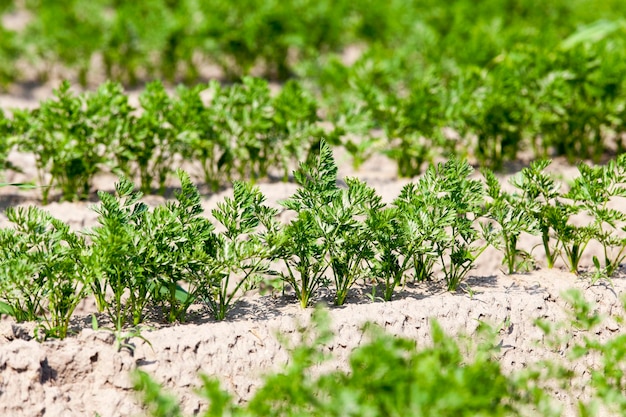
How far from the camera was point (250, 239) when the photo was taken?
4078mm

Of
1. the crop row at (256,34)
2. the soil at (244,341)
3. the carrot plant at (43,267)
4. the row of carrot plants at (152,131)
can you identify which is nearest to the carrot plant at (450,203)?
the soil at (244,341)

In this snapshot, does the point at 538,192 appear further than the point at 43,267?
Yes

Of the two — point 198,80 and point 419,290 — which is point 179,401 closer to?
point 419,290

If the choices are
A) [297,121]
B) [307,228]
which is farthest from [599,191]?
[297,121]

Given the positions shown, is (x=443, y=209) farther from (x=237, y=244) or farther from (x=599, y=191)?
(x=237, y=244)

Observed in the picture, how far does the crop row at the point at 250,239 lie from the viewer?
3.83 m

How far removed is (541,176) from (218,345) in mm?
1799

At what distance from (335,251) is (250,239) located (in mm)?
406

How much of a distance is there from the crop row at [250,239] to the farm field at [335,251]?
0.5 inches

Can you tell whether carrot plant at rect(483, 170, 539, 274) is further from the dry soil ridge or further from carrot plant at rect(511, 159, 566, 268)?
the dry soil ridge

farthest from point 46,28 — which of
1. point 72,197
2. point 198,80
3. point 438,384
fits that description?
point 438,384

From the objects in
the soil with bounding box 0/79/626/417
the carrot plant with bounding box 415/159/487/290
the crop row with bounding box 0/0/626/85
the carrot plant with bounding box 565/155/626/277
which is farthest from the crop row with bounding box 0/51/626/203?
the carrot plant with bounding box 565/155/626/277

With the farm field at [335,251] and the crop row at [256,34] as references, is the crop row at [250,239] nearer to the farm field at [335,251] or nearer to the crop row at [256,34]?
the farm field at [335,251]

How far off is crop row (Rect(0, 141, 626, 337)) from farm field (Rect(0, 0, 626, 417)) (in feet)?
0.04
